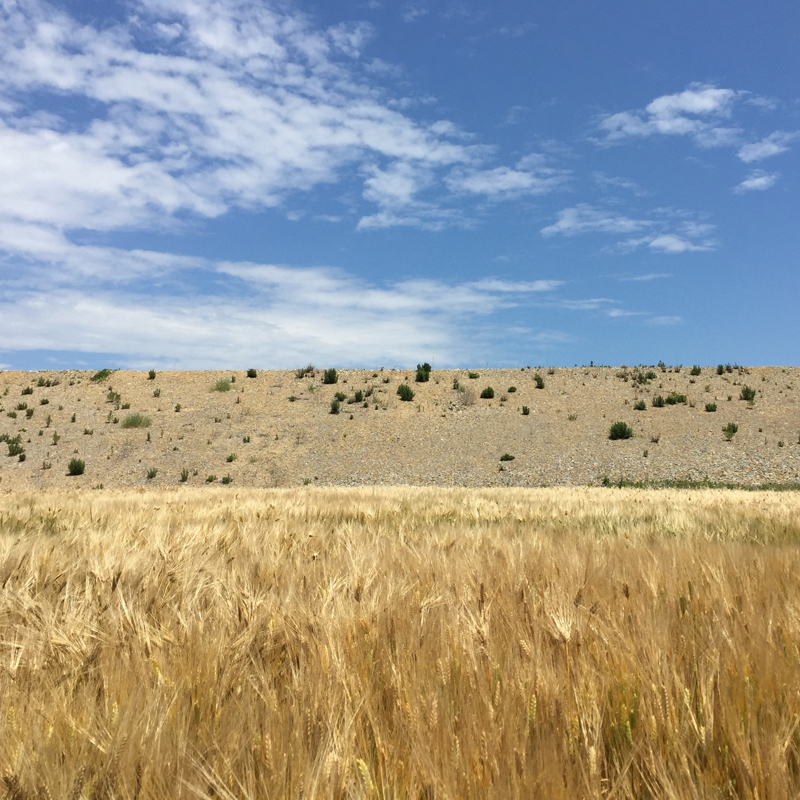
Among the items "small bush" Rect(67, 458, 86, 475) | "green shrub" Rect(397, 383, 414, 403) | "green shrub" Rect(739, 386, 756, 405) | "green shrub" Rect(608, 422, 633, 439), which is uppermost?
"green shrub" Rect(739, 386, 756, 405)

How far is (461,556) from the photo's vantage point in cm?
340

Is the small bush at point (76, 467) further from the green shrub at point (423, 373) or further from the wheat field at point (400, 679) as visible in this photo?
the wheat field at point (400, 679)

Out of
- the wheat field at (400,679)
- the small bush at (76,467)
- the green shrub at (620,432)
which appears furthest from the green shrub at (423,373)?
the wheat field at (400,679)

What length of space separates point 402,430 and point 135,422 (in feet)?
47.8

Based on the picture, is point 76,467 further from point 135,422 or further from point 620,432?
point 620,432

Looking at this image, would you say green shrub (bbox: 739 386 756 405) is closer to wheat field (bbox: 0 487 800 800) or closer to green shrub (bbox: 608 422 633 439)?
green shrub (bbox: 608 422 633 439)

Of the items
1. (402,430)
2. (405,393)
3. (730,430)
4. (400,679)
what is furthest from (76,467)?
(730,430)

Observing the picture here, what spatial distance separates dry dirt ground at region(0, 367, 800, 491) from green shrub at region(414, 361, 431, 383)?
26.6 inches

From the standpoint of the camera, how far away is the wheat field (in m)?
1.16

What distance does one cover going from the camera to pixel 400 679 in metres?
1.55

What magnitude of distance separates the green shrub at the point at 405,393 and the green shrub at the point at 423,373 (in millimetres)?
1971

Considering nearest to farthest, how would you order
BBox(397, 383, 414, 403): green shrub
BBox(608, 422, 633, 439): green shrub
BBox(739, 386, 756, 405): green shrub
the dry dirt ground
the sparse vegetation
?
the dry dirt ground, the sparse vegetation, BBox(608, 422, 633, 439): green shrub, BBox(739, 386, 756, 405): green shrub, BBox(397, 383, 414, 403): green shrub

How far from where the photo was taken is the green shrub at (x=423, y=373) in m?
35.6

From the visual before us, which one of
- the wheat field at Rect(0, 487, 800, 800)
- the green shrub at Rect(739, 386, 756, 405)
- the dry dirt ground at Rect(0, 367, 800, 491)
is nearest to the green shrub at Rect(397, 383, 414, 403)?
the dry dirt ground at Rect(0, 367, 800, 491)
